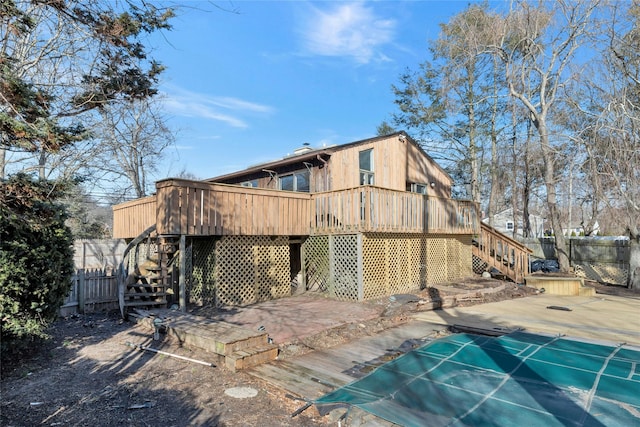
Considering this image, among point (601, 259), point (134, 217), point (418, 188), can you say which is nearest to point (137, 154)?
point (134, 217)

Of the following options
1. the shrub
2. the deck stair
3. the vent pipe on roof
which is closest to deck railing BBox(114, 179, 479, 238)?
the deck stair

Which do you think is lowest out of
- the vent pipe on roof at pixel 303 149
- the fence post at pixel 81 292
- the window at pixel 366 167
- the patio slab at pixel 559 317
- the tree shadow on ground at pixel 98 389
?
the patio slab at pixel 559 317

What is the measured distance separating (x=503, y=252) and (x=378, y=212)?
768cm

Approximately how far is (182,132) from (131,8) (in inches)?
777

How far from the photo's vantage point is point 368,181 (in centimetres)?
1348

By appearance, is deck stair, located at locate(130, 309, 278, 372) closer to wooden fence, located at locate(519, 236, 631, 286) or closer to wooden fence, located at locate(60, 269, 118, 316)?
wooden fence, located at locate(60, 269, 118, 316)

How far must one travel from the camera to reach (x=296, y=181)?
46.7 ft

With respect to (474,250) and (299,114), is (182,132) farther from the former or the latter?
(474,250)

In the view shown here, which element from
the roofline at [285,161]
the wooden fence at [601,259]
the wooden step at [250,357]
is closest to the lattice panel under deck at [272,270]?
the roofline at [285,161]

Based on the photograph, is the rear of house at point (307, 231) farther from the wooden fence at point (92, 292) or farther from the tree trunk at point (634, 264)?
the tree trunk at point (634, 264)

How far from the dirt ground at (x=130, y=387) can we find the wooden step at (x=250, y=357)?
0.39 feet

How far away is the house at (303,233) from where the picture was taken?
9234 millimetres

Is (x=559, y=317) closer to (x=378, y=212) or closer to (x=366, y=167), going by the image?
(x=378, y=212)

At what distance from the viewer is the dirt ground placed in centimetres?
385
